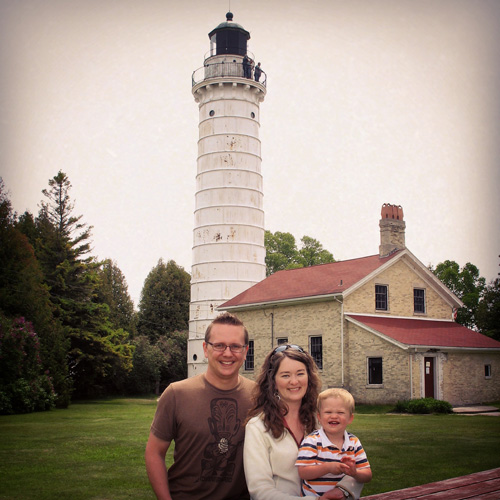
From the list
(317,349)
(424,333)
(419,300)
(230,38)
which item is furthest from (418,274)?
(230,38)

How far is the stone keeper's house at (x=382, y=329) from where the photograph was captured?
22594 mm

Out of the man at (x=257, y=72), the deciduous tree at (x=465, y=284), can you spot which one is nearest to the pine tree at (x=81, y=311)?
the man at (x=257, y=72)

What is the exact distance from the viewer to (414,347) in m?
21.8

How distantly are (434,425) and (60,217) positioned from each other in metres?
27.6

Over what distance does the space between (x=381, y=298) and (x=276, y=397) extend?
2328cm

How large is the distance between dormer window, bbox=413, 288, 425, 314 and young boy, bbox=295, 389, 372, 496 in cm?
2456

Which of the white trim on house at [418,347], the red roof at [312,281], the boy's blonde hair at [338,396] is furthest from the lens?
the red roof at [312,281]

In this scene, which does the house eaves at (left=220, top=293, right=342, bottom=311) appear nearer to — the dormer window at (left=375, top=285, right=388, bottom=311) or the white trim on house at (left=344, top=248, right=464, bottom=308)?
the white trim on house at (left=344, top=248, right=464, bottom=308)

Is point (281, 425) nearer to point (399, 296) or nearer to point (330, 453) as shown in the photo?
point (330, 453)

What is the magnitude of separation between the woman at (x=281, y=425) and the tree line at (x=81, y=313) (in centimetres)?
2048

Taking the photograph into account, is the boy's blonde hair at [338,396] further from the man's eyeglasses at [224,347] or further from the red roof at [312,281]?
the red roof at [312,281]

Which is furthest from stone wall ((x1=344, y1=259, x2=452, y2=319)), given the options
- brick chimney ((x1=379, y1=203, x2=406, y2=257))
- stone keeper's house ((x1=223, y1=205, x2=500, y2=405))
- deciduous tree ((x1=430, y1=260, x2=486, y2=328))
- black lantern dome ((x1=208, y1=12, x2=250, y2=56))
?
black lantern dome ((x1=208, y1=12, x2=250, y2=56))

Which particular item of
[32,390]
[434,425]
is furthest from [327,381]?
[32,390]

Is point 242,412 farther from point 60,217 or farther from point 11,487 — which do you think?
point 60,217
